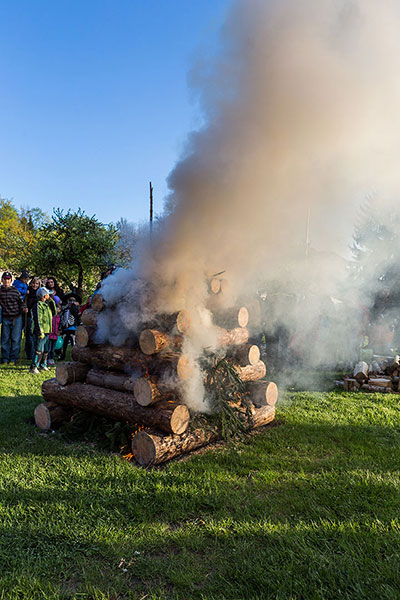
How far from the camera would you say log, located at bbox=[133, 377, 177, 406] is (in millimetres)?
3998

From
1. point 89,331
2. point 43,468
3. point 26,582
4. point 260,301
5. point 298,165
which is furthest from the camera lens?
point 260,301

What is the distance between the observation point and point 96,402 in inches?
176

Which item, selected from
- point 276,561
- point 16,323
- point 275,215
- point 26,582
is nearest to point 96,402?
point 26,582

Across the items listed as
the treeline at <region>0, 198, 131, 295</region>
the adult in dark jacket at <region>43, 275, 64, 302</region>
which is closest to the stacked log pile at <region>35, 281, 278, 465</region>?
the adult in dark jacket at <region>43, 275, 64, 302</region>

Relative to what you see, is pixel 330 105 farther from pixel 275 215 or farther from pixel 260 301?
pixel 260 301

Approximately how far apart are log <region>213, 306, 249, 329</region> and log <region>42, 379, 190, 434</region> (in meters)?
1.46

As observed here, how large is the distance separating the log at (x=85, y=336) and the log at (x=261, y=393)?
85.8 inches

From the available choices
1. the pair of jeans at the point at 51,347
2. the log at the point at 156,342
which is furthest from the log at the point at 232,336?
the pair of jeans at the point at 51,347

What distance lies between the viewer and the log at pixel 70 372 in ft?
16.2

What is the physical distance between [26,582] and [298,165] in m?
4.64

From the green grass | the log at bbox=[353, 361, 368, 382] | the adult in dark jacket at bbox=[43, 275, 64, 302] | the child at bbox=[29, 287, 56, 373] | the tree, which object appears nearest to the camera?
the green grass

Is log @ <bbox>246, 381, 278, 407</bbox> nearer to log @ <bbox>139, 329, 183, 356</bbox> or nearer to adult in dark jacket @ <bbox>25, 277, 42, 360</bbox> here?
log @ <bbox>139, 329, 183, 356</bbox>

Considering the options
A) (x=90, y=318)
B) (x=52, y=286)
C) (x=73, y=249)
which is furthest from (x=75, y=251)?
(x=90, y=318)

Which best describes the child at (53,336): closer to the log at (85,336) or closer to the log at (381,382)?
the log at (85,336)
